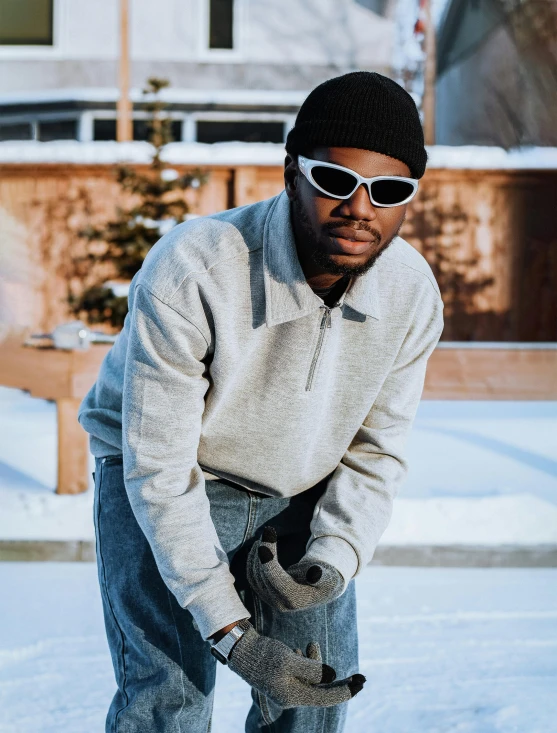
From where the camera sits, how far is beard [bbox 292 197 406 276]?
1.58 metres

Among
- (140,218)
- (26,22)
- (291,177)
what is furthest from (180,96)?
(291,177)

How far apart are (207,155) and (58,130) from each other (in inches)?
216

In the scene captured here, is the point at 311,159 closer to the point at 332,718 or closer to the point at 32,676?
the point at 332,718

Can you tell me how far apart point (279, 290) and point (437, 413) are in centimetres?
605

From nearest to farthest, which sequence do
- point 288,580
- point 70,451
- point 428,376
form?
point 288,580
point 428,376
point 70,451

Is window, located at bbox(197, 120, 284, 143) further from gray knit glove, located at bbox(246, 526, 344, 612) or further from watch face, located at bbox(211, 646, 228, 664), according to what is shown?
watch face, located at bbox(211, 646, 228, 664)

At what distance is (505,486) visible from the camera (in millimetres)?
4734

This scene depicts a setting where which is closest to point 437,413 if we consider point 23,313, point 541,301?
point 541,301

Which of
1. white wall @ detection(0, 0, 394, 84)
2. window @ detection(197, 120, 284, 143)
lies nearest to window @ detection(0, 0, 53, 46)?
white wall @ detection(0, 0, 394, 84)

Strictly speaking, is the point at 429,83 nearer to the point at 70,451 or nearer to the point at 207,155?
the point at 207,155

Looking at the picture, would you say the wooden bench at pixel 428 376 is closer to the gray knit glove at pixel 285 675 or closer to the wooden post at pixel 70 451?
the wooden post at pixel 70 451

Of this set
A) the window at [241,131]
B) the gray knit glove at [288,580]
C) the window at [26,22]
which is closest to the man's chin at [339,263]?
the gray knit glove at [288,580]

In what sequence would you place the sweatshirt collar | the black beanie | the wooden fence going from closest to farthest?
1. the black beanie
2. the sweatshirt collar
3. the wooden fence

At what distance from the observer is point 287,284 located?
164cm
